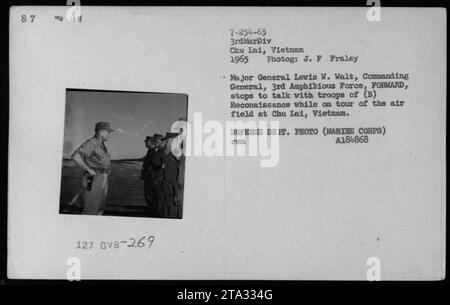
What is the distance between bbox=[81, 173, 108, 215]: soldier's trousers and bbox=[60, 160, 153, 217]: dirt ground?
0.01 meters

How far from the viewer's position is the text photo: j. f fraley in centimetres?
146

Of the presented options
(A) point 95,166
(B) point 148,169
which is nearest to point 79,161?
(A) point 95,166

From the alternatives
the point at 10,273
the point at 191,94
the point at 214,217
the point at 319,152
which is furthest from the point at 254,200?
the point at 10,273

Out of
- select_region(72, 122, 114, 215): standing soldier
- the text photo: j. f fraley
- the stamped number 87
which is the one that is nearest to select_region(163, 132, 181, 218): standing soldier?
the text photo: j. f fraley

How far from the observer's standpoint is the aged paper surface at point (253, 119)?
4.80ft

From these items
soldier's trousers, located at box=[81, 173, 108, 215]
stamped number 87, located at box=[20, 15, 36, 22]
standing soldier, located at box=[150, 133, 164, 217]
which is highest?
stamped number 87, located at box=[20, 15, 36, 22]

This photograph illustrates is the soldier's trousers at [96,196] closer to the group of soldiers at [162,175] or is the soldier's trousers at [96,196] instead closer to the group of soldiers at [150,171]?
the group of soldiers at [150,171]

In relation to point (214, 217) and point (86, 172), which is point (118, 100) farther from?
point (214, 217)

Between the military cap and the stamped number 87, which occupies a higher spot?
the stamped number 87

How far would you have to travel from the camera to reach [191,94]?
4.81 feet

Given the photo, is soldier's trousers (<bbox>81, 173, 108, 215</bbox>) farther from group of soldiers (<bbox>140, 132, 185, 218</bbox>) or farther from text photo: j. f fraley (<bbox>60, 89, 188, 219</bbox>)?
group of soldiers (<bbox>140, 132, 185, 218</bbox>)

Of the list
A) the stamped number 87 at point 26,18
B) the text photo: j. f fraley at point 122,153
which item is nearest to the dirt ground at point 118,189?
the text photo: j. f fraley at point 122,153

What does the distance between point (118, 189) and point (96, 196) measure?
2.6 inches

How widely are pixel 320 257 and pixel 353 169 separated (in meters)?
0.26
